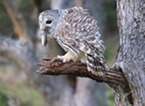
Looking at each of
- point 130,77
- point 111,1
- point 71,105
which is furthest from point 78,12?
point 111,1

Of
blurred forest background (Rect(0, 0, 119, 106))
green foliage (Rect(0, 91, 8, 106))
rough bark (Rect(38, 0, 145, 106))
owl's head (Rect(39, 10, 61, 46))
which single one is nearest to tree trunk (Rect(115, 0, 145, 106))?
rough bark (Rect(38, 0, 145, 106))

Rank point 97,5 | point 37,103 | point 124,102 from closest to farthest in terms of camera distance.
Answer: point 124,102 < point 97,5 < point 37,103

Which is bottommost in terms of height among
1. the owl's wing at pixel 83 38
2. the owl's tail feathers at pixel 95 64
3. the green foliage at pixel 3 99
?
the owl's tail feathers at pixel 95 64

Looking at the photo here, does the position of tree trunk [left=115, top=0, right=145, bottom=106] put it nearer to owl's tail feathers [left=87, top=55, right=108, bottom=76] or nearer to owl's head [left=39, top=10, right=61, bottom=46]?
owl's tail feathers [left=87, top=55, right=108, bottom=76]

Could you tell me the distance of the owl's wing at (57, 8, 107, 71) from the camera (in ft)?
15.2

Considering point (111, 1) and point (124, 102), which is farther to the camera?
point (111, 1)

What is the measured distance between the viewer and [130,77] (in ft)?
15.9

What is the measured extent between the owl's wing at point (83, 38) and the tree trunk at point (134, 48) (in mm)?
261

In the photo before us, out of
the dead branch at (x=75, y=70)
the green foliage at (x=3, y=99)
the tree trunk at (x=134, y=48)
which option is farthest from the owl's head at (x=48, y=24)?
the green foliage at (x=3, y=99)

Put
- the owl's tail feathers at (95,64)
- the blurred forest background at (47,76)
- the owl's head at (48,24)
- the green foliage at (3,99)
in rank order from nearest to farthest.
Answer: the owl's tail feathers at (95,64) → the owl's head at (48,24) → the blurred forest background at (47,76) → the green foliage at (3,99)

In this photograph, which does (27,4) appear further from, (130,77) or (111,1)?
(130,77)

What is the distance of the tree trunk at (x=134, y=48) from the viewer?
16.0 feet

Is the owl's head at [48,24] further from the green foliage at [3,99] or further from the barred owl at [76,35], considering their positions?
the green foliage at [3,99]

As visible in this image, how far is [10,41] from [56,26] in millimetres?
3616
